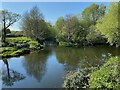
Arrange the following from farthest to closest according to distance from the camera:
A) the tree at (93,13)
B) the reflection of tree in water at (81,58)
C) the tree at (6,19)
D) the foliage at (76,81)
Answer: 1. the tree at (93,13)
2. the tree at (6,19)
3. the reflection of tree in water at (81,58)
4. the foliage at (76,81)

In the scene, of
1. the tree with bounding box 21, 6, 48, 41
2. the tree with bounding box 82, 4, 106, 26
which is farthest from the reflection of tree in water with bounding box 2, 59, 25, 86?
the tree with bounding box 82, 4, 106, 26

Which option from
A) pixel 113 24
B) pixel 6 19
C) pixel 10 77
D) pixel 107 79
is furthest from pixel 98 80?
pixel 6 19

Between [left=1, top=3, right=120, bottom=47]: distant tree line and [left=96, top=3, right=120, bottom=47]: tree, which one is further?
[left=1, top=3, right=120, bottom=47]: distant tree line

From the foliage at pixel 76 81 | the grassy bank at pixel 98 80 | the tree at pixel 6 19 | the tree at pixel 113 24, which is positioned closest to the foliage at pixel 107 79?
the grassy bank at pixel 98 80

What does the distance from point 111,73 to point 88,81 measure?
49.3 inches

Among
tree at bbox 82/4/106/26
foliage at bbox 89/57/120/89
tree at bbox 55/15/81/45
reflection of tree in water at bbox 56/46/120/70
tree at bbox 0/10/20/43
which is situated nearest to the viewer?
foliage at bbox 89/57/120/89

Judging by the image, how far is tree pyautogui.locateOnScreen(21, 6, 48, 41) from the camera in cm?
4184

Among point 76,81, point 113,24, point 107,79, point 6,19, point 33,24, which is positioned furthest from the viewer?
point 33,24

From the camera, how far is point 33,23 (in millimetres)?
42156

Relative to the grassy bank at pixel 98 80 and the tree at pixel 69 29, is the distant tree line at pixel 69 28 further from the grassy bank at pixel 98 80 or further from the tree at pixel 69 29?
the grassy bank at pixel 98 80

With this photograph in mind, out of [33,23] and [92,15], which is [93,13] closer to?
[92,15]

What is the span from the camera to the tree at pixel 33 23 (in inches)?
1647

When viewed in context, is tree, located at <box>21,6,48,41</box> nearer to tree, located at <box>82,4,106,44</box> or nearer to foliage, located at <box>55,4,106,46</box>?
foliage, located at <box>55,4,106,46</box>

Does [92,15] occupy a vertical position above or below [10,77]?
above
